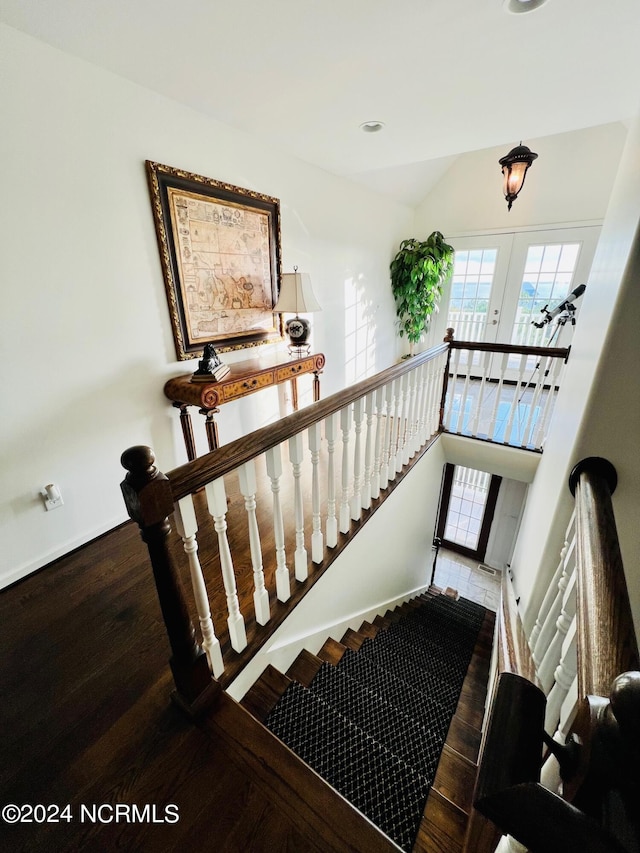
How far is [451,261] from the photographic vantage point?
4.64 meters

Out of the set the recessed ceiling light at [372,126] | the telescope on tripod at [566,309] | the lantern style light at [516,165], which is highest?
the recessed ceiling light at [372,126]

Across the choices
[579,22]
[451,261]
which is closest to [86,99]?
[579,22]

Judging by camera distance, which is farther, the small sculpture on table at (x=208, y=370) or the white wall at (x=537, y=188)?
the white wall at (x=537, y=188)

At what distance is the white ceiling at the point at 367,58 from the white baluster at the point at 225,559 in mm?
1720

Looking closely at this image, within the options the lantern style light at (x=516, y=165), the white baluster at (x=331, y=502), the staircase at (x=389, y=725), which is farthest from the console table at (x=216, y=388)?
the lantern style light at (x=516, y=165)

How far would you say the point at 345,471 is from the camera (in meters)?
1.73

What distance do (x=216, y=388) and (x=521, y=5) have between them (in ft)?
6.63

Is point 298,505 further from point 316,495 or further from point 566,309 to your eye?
point 566,309

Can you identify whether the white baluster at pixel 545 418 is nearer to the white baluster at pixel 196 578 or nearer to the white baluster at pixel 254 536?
the white baluster at pixel 254 536

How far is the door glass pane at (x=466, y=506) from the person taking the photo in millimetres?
4457

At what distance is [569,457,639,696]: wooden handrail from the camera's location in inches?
21.9

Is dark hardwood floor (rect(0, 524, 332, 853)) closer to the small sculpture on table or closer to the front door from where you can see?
the small sculpture on table

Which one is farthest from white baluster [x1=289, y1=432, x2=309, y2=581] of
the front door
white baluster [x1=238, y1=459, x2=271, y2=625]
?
the front door

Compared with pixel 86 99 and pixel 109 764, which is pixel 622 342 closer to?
pixel 109 764
